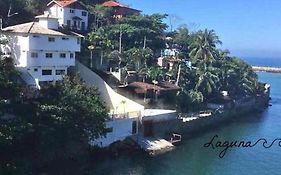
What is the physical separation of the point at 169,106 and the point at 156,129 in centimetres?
927

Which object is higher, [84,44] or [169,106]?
[84,44]

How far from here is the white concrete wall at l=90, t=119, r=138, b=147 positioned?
44.9 metres

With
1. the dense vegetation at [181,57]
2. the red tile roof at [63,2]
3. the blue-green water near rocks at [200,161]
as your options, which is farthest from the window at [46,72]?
the red tile roof at [63,2]

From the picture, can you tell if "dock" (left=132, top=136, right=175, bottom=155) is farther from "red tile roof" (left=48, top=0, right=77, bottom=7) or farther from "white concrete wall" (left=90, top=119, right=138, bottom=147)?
"red tile roof" (left=48, top=0, right=77, bottom=7)

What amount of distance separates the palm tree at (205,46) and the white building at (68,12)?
2038 centimetres

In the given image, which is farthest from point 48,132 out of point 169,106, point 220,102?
point 220,102

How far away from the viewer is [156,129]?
51.9 m

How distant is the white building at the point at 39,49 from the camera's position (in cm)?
4691

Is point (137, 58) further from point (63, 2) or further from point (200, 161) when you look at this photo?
point (200, 161)

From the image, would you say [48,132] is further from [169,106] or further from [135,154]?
[169,106]

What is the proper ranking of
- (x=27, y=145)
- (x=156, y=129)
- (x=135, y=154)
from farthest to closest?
(x=156, y=129), (x=135, y=154), (x=27, y=145)

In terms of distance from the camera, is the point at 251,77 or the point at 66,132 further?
the point at 251,77

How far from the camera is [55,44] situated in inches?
1921

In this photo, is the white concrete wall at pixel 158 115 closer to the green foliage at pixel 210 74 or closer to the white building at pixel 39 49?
the green foliage at pixel 210 74
